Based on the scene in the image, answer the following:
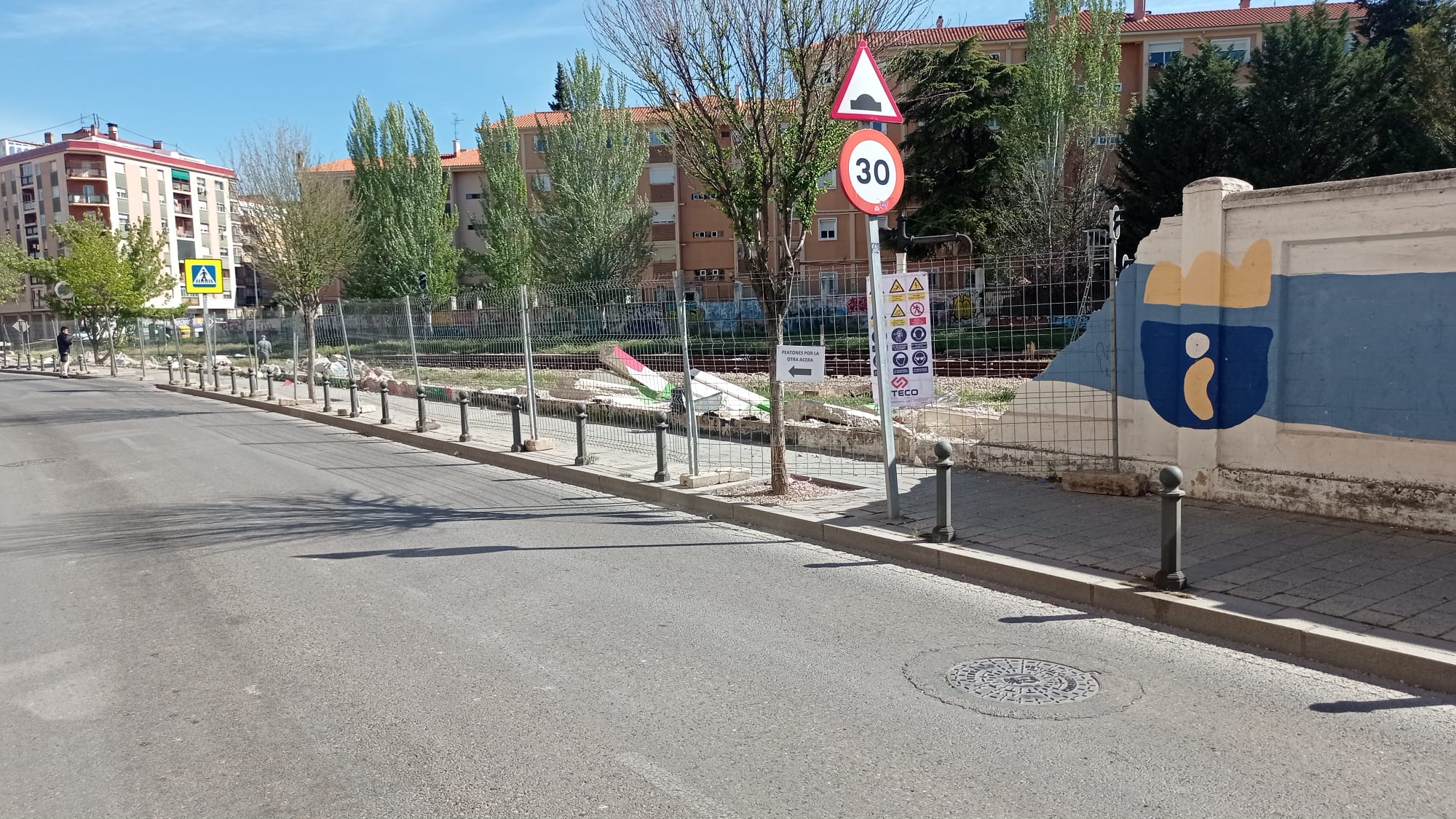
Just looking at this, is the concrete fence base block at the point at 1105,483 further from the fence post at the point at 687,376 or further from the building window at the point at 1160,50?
the building window at the point at 1160,50

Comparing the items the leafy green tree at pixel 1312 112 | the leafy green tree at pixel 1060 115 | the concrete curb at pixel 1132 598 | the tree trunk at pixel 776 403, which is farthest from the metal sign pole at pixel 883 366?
the leafy green tree at pixel 1060 115

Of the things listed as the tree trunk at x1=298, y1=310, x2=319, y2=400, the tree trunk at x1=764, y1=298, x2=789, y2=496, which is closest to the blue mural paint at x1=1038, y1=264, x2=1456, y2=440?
the tree trunk at x1=764, y1=298, x2=789, y2=496

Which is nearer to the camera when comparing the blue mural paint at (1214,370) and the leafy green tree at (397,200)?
the blue mural paint at (1214,370)

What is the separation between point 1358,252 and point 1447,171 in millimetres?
750

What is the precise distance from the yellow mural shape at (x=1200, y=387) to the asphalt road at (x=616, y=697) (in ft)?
10.2

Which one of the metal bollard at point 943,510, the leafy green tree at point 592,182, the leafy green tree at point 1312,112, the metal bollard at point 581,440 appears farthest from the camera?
the leafy green tree at point 592,182

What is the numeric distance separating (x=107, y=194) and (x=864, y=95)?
88243mm

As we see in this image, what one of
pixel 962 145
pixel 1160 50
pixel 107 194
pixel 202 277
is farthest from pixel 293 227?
pixel 107 194

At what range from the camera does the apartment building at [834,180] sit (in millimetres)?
47188

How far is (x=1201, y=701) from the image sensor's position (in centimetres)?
446

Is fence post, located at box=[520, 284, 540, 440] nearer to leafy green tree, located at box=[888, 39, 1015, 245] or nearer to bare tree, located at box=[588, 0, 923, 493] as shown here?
bare tree, located at box=[588, 0, 923, 493]

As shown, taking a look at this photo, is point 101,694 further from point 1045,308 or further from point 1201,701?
point 1045,308

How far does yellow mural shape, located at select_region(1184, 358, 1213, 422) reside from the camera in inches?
317

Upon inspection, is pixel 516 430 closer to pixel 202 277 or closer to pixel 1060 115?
pixel 202 277
